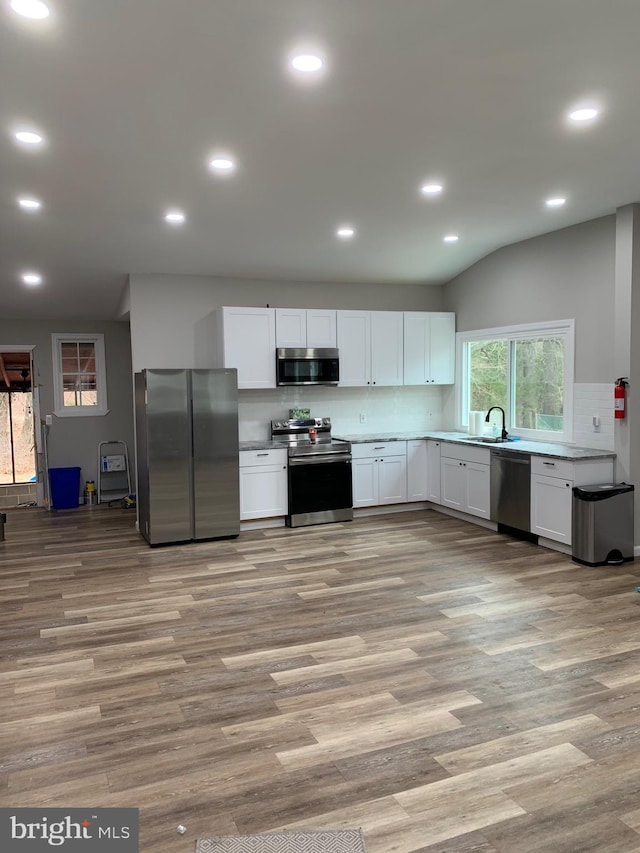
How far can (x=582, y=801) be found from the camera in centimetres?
242

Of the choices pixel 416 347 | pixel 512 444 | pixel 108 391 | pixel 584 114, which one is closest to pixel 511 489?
pixel 512 444

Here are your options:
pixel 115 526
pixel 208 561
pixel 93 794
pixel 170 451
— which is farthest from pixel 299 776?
pixel 115 526

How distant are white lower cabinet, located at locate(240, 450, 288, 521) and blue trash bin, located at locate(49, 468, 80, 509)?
2.89 metres

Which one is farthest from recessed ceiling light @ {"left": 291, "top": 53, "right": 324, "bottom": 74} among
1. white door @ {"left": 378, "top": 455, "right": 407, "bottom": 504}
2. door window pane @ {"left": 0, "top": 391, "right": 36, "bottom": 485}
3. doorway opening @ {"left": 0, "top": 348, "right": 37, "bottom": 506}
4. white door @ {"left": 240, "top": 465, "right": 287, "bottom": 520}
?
door window pane @ {"left": 0, "top": 391, "right": 36, "bottom": 485}

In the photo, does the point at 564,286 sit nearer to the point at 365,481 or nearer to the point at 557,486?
the point at 557,486

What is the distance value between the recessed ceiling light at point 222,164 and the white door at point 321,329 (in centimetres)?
272

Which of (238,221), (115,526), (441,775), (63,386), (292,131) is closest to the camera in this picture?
(441,775)

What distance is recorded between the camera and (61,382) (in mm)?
8609

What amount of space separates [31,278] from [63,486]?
2.77 meters

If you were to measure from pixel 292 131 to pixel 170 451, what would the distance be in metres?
3.29

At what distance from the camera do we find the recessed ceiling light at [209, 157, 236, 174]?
4.23 m

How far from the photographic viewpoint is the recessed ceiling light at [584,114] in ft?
11.8

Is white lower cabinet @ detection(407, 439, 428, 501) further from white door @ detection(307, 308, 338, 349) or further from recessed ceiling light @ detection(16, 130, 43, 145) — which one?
recessed ceiling light @ detection(16, 130, 43, 145)

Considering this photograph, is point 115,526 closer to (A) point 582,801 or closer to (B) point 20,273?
(B) point 20,273
